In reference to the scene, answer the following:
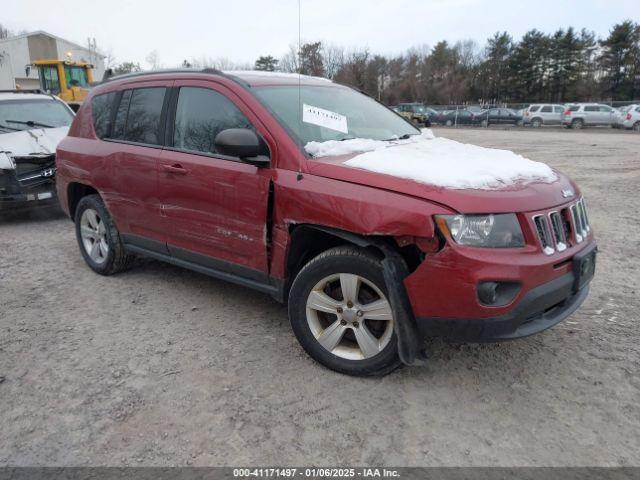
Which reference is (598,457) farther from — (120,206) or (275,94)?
(120,206)

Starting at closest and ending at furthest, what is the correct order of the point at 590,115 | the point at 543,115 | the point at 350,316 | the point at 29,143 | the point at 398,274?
Answer: 1. the point at 398,274
2. the point at 350,316
3. the point at 29,143
4. the point at 590,115
5. the point at 543,115

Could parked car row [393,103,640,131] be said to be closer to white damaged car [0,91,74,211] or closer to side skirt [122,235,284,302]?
white damaged car [0,91,74,211]

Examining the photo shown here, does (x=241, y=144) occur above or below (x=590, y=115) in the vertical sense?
above

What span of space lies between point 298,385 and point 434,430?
32.3 inches

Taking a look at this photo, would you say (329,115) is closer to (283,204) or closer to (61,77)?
(283,204)

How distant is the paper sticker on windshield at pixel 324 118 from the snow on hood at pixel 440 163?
0.19 meters

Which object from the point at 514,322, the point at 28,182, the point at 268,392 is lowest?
the point at 268,392

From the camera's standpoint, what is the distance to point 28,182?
703 cm

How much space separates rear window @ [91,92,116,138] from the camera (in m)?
4.60

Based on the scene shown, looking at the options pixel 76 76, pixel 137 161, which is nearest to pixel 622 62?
pixel 76 76

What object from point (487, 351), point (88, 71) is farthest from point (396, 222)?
point (88, 71)

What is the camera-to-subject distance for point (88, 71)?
19.1m

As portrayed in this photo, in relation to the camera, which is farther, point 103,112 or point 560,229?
point 103,112

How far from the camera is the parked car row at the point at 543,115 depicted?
94.3 feet
